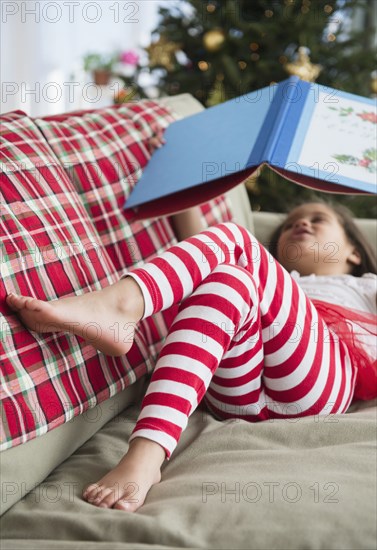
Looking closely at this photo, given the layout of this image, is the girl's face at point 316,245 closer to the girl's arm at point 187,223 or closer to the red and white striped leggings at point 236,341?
the girl's arm at point 187,223

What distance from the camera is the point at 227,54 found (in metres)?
2.53

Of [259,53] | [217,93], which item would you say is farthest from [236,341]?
[259,53]

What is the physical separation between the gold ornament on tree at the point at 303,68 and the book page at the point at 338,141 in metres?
1.04

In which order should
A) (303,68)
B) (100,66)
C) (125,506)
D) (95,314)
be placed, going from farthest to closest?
1. (100,66)
2. (303,68)
3. (95,314)
4. (125,506)

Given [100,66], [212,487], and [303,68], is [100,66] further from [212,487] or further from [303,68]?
[212,487]

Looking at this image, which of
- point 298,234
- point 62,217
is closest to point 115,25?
point 298,234

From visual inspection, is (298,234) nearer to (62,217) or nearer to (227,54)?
(62,217)

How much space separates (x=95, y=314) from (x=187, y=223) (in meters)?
0.53

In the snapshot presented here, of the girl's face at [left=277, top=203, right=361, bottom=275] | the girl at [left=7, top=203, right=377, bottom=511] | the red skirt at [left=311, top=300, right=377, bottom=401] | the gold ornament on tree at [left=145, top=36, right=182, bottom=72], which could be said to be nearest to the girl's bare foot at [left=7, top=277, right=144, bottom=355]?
the girl at [left=7, top=203, right=377, bottom=511]

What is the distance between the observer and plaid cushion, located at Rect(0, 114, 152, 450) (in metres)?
0.91

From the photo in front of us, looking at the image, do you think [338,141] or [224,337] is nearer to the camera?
[224,337]

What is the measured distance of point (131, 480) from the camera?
862 millimetres

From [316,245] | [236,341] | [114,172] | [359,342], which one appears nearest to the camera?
[236,341]

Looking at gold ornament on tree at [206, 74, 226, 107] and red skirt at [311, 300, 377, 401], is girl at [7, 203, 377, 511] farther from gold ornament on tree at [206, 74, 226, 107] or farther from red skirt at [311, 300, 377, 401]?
gold ornament on tree at [206, 74, 226, 107]
